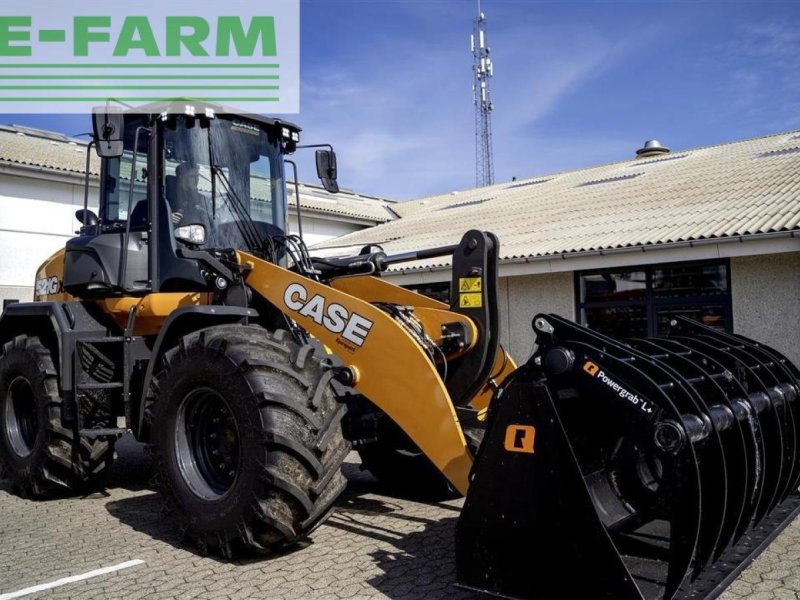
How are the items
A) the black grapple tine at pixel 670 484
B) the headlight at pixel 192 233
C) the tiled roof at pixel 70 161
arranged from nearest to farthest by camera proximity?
1. the black grapple tine at pixel 670 484
2. the headlight at pixel 192 233
3. the tiled roof at pixel 70 161

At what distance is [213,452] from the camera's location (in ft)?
16.0

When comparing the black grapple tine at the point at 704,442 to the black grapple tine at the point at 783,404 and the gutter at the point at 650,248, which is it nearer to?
the black grapple tine at the point at 783,404

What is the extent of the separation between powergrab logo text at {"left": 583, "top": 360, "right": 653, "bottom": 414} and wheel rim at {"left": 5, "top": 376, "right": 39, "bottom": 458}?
5.18 m

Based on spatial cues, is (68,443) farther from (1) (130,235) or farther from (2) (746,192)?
(2) (746,192)

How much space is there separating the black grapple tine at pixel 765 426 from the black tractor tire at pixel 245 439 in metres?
2.32

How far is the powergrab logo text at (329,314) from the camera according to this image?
4.69 metres

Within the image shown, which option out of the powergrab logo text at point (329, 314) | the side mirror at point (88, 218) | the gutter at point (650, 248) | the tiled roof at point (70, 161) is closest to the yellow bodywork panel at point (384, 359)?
the powergrab logo text at point (329, 314)

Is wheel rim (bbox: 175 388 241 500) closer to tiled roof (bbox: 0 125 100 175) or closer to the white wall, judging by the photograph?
tiled roof (bbox: 0 125 100 175)

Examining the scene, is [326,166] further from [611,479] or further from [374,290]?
[611,479]

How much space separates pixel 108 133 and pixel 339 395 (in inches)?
103

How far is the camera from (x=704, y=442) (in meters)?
3.40

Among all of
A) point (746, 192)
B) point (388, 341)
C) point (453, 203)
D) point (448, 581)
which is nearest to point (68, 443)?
point (388, 341)

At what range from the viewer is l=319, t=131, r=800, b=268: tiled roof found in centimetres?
1114

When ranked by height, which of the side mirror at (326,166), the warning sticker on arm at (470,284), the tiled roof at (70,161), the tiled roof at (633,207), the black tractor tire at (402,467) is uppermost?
the tiled roof at (70,161)
